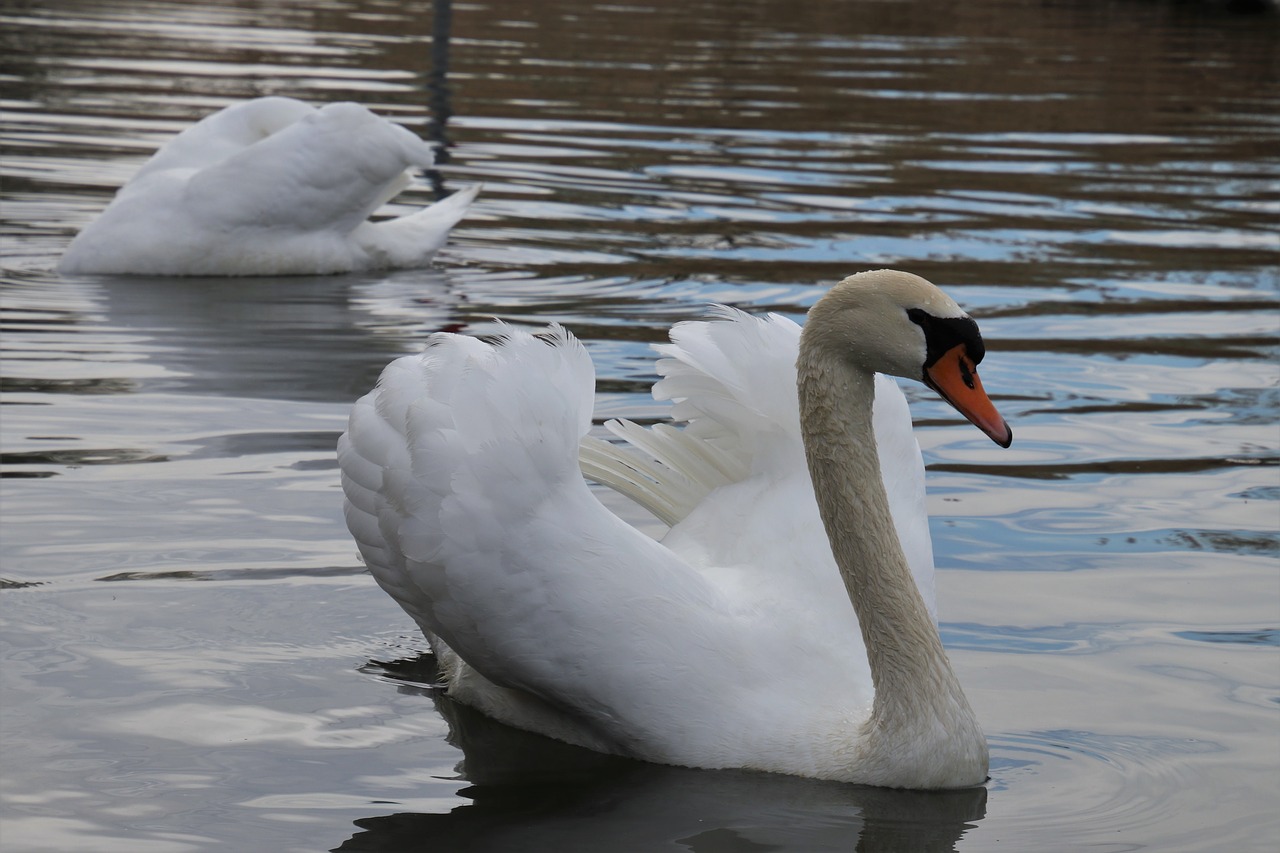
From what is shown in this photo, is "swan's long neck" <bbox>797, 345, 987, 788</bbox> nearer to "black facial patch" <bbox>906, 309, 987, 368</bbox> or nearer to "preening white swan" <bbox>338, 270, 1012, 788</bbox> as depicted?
"preening white swan" <bbox>338, 270, 1012, 788</bbox>

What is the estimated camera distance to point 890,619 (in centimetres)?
444

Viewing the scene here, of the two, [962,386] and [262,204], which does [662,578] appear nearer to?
[962,386]

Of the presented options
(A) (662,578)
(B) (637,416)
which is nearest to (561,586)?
(A) (662,578)

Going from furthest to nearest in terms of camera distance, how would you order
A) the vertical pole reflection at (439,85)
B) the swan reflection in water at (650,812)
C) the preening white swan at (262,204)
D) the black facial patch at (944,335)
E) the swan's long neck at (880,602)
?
the vertical pole reflection at (439,85)
the preening white swan at (262,204)
the swan's long neck at (880,602)
the black facial patch at (944,335)
the swan reflection in water at (650,812)

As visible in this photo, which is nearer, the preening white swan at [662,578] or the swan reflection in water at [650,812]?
the swan reflection in water at [650,812]

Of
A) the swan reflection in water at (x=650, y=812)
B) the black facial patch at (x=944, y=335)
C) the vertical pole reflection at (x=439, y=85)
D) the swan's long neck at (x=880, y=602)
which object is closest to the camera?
the swan reflection in water at (x=650, y=812)

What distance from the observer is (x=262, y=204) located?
962 centimetres

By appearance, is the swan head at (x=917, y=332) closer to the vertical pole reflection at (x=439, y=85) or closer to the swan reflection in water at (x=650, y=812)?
the swan reflection in water at (x=650, y=812)

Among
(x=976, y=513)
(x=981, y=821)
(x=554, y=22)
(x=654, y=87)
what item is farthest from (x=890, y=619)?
(x=554, y=22)

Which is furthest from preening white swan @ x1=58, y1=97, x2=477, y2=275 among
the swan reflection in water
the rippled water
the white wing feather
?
the swan reflection in water

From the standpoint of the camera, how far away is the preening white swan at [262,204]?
9.59 meters

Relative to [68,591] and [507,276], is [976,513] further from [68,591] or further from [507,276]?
[507,276]

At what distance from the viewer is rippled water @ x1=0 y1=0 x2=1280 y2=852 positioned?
434 centimetres

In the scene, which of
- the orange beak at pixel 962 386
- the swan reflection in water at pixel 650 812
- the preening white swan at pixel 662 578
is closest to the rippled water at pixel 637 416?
the swan reflection in water at pixel 650 812
